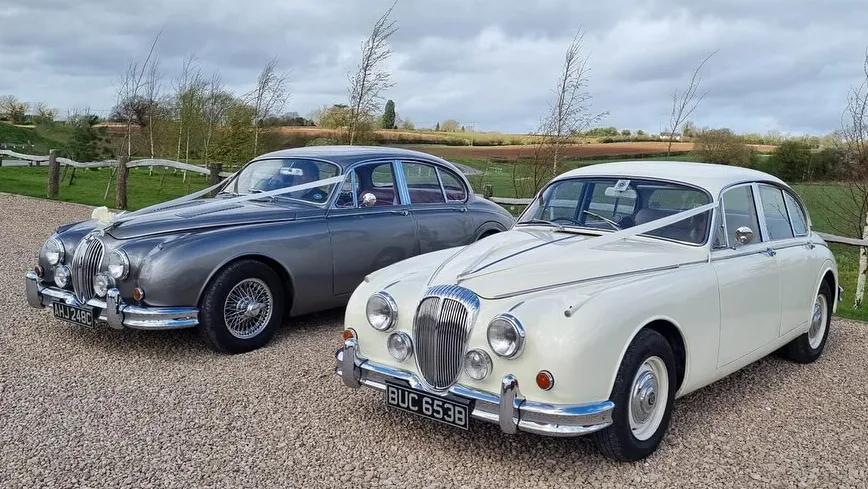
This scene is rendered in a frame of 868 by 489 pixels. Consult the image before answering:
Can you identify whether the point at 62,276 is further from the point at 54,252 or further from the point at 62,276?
the point at 54,252

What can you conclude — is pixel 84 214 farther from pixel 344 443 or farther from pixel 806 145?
pixel 806 145

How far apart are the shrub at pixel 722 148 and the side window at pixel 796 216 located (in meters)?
9.05

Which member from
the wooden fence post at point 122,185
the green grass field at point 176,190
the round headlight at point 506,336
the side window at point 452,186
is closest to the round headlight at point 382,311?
the round headlight at point 506,336

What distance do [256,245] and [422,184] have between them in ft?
7.21

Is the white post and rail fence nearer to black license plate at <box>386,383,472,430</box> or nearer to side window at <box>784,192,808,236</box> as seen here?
side window at <box>784,192,808,236</box>

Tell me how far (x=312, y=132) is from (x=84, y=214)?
10.3 meters

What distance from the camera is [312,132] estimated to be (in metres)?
24.0

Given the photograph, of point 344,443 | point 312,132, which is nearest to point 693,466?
point 344,443

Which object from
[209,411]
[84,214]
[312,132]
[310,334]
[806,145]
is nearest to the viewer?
[209,411]

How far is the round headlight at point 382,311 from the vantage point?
400 cm

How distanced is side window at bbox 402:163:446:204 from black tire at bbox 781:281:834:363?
144 inches

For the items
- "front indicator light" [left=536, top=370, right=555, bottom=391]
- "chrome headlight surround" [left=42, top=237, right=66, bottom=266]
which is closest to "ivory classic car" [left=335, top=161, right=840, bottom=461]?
"front indicator light" [left=536, top=370, right=555, bottom=391]

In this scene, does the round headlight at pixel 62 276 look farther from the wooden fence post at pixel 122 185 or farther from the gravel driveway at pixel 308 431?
the wooden fence post at pixel 122 185

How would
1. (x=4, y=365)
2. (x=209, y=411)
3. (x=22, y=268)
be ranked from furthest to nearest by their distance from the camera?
(x=22, y=268)
(x=4, y=365)
(x=209, y=411)
